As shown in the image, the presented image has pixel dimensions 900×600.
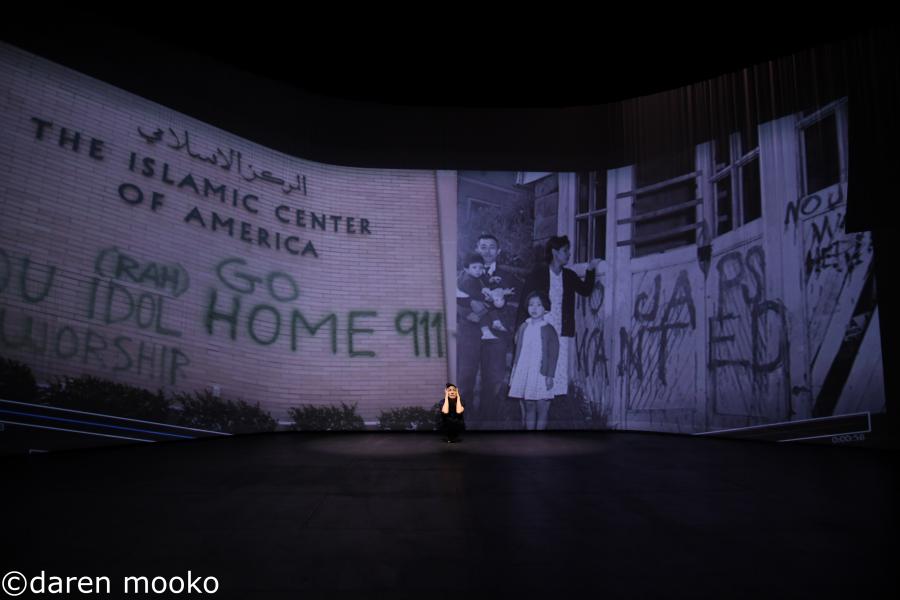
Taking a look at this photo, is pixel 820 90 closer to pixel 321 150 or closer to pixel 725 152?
pixel 725 152

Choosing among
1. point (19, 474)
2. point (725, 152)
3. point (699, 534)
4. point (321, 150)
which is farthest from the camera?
point (321, 150)

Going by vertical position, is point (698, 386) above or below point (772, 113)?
below

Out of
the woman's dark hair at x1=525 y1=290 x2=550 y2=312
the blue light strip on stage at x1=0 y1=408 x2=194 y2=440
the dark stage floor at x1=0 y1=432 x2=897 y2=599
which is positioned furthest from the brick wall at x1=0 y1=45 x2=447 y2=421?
the dark stage floor at x1=0 y1=432 x2=897 y2=599

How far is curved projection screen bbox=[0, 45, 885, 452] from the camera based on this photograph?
766 cm

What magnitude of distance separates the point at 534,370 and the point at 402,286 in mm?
2923

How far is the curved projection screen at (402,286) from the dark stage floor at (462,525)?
1978 mm

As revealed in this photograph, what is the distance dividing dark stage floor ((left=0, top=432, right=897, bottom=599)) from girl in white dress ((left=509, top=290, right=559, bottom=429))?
4.42m

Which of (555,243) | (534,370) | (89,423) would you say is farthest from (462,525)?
(555,243)

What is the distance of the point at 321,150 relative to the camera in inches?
440

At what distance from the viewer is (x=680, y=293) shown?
10.2 metres

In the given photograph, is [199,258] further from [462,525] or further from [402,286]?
[462,525]

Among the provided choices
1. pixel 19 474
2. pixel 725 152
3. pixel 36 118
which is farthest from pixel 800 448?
pixel 36 118

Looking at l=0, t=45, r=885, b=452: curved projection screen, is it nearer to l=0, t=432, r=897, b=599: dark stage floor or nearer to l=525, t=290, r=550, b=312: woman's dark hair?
l=525, t=290, r=550, b=312: woman's dark hair

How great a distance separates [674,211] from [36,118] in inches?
383
